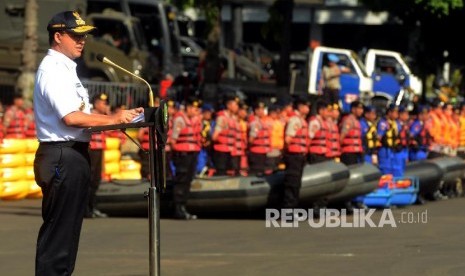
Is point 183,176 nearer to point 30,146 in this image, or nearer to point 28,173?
point 28,173

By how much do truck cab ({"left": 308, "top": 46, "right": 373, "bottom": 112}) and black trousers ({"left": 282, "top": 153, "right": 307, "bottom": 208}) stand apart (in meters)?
15.8

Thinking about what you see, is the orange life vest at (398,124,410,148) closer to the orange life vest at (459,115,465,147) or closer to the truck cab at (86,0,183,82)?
the orange life vest at (459,115,465,147)

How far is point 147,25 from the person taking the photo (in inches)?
1427

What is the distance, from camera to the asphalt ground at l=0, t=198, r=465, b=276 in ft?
38.0

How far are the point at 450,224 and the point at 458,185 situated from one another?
21.4 ft

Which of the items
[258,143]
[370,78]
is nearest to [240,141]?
[258,143]

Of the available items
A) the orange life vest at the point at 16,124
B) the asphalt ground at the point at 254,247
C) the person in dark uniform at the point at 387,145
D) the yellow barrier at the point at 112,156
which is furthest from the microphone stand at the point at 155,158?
the orange life vest at the point at 16,124

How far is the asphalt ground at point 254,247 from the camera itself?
1159 centimetres

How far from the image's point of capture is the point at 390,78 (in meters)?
35.6

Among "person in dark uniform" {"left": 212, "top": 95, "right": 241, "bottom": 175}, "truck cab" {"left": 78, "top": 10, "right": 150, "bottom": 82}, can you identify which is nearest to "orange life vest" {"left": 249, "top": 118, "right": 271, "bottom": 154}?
"person in dark uniform" {"left": 212, "top": 95, "right": 241, "bottom": 175}

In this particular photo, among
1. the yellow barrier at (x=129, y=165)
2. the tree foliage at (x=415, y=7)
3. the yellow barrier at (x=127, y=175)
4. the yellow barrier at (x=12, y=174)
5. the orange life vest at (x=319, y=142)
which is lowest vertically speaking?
the yellow barrier at (x=127, y=175)

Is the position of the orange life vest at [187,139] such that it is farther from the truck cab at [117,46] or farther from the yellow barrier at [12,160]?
the truck cab at [117,46]

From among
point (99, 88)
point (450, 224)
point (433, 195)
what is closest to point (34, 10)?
point (99, 88)

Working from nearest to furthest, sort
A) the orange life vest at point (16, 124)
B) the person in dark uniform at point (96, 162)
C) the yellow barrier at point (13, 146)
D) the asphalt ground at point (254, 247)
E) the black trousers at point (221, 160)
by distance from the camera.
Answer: the asphalt ground at point (254, 247) → the person in dark uniform at point (96, 162) → the yellow barrier at point (13, 146) → the black trousers at point (221, 160) → the orange life vest at point (16, 124)
